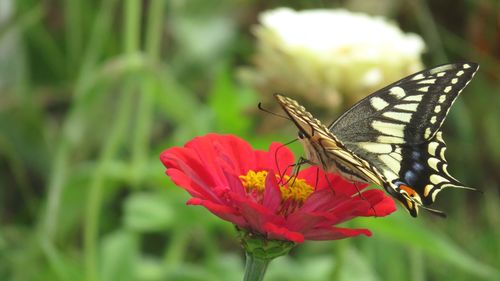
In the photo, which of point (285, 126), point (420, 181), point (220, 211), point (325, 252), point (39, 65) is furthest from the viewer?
point (39, 65)

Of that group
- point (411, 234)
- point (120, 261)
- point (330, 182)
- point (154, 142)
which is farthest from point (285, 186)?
point (154, 142)

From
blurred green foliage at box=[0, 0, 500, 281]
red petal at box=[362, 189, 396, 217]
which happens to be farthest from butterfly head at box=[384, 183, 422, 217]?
blurred green foliage at box=[0, 0, 500, 281]

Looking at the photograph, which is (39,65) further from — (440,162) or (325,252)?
(440,162)

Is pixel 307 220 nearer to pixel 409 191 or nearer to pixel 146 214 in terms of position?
pixel 409 191

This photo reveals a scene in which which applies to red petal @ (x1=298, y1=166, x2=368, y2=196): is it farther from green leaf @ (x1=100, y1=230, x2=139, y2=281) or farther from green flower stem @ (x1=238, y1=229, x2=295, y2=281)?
green leaf @ (x1=100, y1=230, x2=139, y2=281)

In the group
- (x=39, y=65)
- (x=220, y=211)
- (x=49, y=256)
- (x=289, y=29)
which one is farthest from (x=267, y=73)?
(x=39, y=65)

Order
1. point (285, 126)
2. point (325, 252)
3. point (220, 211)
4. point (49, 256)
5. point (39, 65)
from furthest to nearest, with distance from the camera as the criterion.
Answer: point (39, 65)
point (325, 252)
point (285, 126)
point (49, 256)
point (220, 211)

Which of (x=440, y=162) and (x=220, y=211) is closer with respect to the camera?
(x=220, y=211)

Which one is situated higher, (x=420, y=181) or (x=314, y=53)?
(x=314, y=53)
